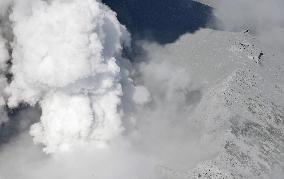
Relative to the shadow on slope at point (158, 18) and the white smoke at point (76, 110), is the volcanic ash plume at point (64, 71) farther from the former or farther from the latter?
the shadow on slope at point (158, 18)

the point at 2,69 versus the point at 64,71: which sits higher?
the point at 2,69

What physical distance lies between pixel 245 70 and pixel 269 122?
5885 mm

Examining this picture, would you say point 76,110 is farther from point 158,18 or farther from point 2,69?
point 158,18

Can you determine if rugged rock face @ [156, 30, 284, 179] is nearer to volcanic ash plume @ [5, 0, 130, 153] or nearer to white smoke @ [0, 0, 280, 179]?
white smoke @ [0, 0, 280, 179]

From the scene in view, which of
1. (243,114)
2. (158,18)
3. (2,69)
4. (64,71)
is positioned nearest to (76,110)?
(64,71)

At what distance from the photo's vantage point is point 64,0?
45.0m

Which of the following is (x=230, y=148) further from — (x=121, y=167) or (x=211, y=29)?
(x=211, y=29)

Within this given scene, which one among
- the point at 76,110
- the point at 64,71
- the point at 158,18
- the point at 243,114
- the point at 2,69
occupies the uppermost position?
the point at 158,18

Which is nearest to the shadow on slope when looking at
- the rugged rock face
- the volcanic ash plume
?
the rugged rock face

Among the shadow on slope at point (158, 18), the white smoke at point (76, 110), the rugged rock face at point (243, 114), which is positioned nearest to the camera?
the rugged rock face at point (243, 114)

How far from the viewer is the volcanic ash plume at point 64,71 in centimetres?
4362

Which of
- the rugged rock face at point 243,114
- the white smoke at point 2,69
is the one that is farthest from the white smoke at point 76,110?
the rugged rock face at point 243,114

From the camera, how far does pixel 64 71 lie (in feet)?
142

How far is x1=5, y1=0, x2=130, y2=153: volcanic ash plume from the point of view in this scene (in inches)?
1718
